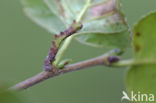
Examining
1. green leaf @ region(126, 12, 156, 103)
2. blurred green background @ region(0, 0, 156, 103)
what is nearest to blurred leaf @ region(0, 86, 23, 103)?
green leaf @ region(126, 12, 156, 103)

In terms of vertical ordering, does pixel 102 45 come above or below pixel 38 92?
above

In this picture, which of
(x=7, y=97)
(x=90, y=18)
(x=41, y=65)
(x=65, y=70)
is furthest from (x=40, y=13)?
(x=41, y=65)

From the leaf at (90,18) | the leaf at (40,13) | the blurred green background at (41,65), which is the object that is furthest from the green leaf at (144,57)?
the blurred green background at (41,65)

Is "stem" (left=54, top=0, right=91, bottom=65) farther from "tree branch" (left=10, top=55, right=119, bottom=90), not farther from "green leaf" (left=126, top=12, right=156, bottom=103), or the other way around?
"green leaf" (left=126, top=12, right=156, bottom=103)

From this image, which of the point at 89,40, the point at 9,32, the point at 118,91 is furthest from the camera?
the point at 9,32

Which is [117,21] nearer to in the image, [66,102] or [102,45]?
[102,45]

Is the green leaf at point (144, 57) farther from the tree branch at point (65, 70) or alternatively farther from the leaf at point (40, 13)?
the leaf at point (40, 13)

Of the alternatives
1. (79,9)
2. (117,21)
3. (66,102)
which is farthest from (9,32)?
(117,21)
